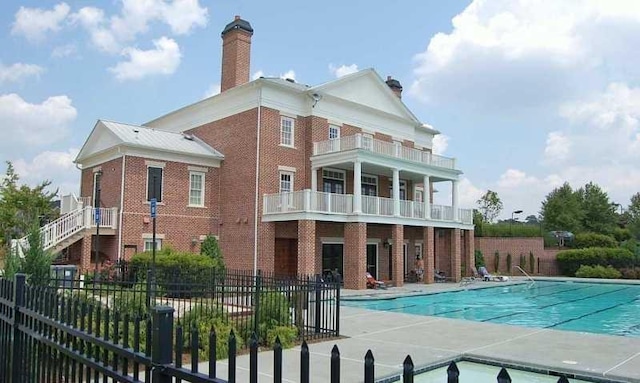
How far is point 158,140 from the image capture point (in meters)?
27.5

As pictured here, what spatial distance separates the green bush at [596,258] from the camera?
39.2m

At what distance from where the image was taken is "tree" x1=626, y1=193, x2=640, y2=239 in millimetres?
57619

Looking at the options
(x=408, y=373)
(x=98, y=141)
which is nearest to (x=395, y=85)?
(x=98, y=141)

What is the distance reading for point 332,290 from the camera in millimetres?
12180

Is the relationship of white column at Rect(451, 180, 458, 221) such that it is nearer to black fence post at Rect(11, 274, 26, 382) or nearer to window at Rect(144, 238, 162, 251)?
window at Rect(144, 238, 162, 251)

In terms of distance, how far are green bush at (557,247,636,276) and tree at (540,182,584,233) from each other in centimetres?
1553

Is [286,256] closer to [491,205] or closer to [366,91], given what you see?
[366,91]

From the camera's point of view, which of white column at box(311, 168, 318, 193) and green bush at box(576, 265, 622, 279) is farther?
green bush at box(576, 265, 622, 279)

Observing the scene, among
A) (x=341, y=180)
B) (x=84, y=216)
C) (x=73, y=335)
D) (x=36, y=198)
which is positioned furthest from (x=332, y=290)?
(x=36, y=198)

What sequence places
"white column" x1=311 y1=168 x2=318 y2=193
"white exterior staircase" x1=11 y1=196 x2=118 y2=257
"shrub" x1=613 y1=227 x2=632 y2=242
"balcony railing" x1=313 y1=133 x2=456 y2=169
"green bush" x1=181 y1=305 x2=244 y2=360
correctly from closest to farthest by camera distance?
"green bush" x1=181 y1=305 x2=244 y2=360 → "white exterior staircase" x1=11 y1=196 x2=118 y2=257 → "balcony railing" x1=313 y1=133 x2=456 y2=169 → "white column" x1=311 y1=168 x2=318 y2=193 → "shrub" x1=613 y1=227 x2=632 y2=242

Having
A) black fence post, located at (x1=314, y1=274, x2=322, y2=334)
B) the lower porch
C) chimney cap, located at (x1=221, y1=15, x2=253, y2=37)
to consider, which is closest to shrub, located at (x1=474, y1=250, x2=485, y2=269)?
the lower porch

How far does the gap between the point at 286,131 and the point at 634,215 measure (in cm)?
5432

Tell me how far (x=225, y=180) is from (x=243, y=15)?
9.85 m

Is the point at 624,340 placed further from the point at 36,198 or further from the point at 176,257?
the point at 36,198
